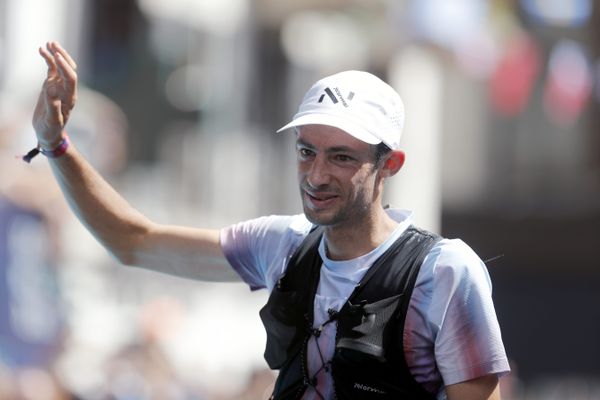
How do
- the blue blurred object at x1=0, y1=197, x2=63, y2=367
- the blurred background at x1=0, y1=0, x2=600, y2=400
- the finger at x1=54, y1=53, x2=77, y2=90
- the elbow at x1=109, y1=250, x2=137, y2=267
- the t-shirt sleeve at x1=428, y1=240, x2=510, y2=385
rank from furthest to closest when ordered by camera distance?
1. the blurred background at x1=0, y1=0, x2=600, y2=400
2. the blue blurred object at x1=0, y1=197, x2=63, y2=367
3. the elbow at x1=109, y1=250, x2=137, y2=267
4. the finger at x1=54, y1=53, x2=77, y2=90
5. the t-shirt sleeve at x1=428, y1=240, x2=510, y2=385

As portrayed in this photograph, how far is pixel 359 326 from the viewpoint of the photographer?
13.7ft

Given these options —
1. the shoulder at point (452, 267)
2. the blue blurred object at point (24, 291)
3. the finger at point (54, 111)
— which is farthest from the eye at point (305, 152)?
the blue blurred object at point (24, 291)

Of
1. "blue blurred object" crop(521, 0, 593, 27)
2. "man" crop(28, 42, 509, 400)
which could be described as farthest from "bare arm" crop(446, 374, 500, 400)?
"blue blurred object" crop(521, 0, 593, 27)

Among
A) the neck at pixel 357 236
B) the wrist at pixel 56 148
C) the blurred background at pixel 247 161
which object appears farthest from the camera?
the blurred background at pixel 247 161

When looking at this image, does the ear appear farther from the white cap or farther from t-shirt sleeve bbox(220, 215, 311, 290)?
t-shirt sleeve bbox(220, 215, 311, 290)

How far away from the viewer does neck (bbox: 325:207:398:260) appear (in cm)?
434

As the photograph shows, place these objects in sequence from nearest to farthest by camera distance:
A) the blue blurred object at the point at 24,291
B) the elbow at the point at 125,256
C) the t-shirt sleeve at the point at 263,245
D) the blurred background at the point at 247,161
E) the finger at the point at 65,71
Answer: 1. the finger at the point at 65,71
2. the t-shirt sleeve at the point at 263,245
3. the elbow at the point at 125,256
4. the blue blurred object at the point at 24,291
5. the blurred background at the point at 247,161

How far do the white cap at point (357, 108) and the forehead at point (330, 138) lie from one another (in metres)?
0.04

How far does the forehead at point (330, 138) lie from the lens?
422 centimetres

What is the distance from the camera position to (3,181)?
8.25 m

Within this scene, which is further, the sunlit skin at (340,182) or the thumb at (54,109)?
the thumb at (54,109)

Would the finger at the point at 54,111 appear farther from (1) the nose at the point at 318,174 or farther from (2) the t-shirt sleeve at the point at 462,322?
(2) the t-shirt sleeve at the point at 462,322

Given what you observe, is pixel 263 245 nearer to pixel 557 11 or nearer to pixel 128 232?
pixel 128 232

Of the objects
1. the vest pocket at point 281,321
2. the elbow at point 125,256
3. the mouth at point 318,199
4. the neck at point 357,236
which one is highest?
the mouth at point 318,199
